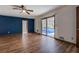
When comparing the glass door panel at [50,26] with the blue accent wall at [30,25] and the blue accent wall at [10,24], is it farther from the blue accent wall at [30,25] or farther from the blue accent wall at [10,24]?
the blue accent wall at [10,24]

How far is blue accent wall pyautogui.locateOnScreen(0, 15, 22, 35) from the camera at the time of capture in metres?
9.38

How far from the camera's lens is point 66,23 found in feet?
16.8

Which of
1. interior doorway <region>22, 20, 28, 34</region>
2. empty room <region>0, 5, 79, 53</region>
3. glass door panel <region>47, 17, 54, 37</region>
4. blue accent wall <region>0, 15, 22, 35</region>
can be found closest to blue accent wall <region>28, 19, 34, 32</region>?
interior doorway <region>22, 20, 28, 34</region>

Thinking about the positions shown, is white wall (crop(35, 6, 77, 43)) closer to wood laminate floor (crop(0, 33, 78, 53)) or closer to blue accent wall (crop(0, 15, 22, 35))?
wood laminate floor (crop(0, 33, 78, 53))

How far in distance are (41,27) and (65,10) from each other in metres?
4.58

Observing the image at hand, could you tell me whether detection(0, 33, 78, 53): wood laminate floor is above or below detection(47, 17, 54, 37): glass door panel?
below

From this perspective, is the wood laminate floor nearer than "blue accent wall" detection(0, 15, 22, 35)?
Yes

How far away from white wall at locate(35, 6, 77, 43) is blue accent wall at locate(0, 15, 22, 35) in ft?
19.1

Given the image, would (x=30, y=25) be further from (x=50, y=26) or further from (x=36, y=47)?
(x=36, y=47)

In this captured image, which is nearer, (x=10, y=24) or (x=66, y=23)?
(x=66, y=23)

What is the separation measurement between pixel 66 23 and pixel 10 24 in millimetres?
7032

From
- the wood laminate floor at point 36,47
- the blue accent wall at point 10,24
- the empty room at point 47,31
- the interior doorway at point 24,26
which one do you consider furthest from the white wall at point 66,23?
the interior doorway at point 24,26

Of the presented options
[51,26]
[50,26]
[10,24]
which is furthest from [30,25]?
[51,26]

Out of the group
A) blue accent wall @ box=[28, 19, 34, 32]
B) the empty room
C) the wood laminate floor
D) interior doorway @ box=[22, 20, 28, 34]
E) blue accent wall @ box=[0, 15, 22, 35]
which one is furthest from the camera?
blue accent wall @ box=[28, 19, 34, 32]
